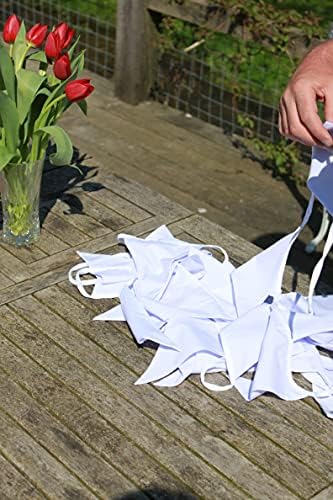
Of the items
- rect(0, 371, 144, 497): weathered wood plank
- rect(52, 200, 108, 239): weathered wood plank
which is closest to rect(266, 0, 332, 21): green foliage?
rect(52, 200, 108, 239): weathered wood plank

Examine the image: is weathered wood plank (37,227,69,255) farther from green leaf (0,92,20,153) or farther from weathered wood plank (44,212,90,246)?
green leaf (0,92,20,153)

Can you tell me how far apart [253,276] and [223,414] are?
412 mm

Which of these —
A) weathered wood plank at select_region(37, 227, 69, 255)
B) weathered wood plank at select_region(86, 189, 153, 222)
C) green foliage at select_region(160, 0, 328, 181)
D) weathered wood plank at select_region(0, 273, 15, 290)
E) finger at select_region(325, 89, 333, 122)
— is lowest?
green foliage at select_region(160, 0, 328, 181)

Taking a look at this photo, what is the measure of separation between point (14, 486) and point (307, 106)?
2.87 ft

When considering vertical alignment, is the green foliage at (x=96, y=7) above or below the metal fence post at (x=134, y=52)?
below

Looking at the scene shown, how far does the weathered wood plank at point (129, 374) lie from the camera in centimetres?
163

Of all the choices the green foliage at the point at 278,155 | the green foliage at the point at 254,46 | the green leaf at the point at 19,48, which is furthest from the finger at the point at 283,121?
the green foliage at the point at 278,155

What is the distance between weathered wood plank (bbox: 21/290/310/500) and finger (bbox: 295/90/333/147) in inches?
23.0

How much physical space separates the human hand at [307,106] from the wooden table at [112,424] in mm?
531

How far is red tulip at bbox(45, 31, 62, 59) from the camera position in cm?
207

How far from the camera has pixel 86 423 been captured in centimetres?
167

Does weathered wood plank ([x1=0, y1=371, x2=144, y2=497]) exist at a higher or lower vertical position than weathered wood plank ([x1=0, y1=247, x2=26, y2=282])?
higher

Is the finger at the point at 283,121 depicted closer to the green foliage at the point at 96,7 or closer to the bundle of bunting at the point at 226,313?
the bundle of bunting at the point at 226,313

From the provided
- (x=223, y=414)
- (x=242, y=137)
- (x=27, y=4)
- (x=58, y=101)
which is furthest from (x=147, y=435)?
(x=27, y=4)
